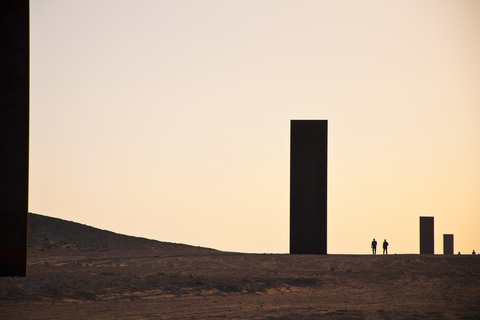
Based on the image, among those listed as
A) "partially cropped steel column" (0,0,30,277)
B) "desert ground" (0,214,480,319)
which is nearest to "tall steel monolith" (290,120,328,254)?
"desert ground" (0,214,480,319)

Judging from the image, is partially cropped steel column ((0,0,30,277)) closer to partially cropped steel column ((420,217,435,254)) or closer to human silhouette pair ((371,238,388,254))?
human silhouette pair ((371,238,388,254))

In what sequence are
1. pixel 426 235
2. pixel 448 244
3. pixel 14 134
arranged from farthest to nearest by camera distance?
pixel 448 244, pixel 426 235, pixel 14 134

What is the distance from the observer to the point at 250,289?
12.8 m

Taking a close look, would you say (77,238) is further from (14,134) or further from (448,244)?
(448,244)

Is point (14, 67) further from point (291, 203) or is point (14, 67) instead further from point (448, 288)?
point (291, 203)

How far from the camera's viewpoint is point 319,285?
14266 mm

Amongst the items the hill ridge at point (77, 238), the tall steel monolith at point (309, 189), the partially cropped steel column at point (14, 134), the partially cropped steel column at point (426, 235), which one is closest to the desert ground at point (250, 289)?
the partially cropped steel column at point (14, 134)

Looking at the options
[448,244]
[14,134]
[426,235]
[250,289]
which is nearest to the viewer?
[14,134]

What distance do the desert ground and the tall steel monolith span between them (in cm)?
182

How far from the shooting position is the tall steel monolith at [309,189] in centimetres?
2227

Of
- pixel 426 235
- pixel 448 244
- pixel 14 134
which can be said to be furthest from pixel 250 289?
pixel 448 244

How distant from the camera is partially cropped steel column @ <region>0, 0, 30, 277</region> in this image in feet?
Answer: 40.9

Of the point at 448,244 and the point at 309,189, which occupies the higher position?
the point at 309,189

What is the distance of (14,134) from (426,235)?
1130 inches
